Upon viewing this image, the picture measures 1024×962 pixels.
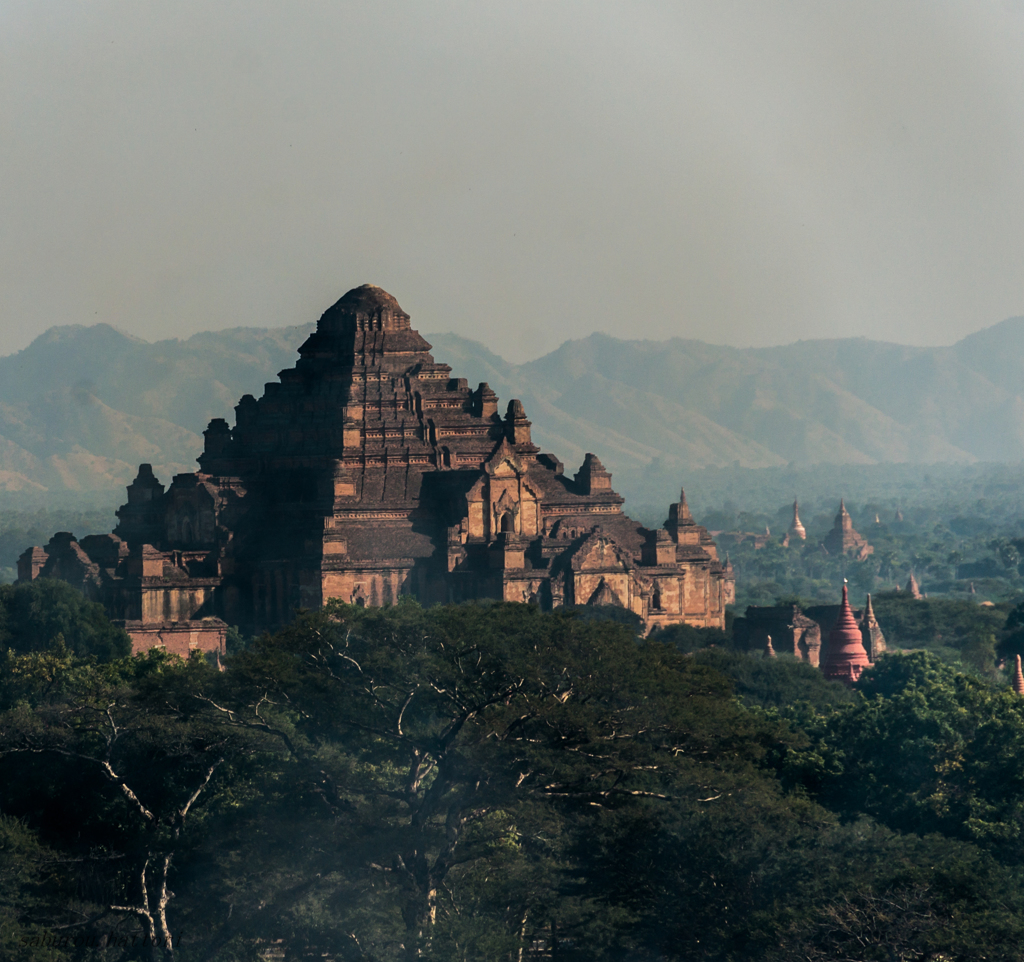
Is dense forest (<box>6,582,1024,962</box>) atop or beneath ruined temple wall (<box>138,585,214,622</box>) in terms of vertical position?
beneath

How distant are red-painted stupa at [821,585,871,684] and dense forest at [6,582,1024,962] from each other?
3471cm

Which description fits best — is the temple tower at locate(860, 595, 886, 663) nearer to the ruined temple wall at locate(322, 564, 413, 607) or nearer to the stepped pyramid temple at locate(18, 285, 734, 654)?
the stepped pyramid temple at locate(18, 285, 734, 654)

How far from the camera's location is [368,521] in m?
104

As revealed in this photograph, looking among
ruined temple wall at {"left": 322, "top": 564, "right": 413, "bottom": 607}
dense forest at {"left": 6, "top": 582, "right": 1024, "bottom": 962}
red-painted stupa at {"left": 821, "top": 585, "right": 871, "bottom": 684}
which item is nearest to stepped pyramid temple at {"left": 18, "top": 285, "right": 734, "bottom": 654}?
ruined temple wall at {"left": 322, "top": 564, "right": 413, "bottom": 607}

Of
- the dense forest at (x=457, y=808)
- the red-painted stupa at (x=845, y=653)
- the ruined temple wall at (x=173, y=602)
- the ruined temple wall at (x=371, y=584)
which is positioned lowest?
the dense forest at (x=457, y=808)

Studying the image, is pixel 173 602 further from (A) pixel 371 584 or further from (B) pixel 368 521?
(B) pixel 368 521

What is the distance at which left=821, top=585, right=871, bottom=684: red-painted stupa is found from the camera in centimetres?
9869

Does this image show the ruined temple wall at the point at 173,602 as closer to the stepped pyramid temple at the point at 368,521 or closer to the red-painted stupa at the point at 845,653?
the stepped pyramid temple at the point at 368,521

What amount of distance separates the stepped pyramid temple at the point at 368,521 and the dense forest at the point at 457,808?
3757 cm

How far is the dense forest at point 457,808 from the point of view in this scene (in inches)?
2052

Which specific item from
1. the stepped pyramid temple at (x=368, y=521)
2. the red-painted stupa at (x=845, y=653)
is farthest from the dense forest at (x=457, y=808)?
the stepped pyramid temple at (x=368, y=521)

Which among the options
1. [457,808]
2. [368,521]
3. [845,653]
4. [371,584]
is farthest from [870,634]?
[457,808]

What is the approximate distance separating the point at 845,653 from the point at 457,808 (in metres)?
45.5

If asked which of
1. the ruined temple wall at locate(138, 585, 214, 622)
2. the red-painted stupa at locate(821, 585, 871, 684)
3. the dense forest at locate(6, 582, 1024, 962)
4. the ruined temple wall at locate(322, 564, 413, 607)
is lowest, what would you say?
the dense forest at locate(6, 582, 1024, 962)
